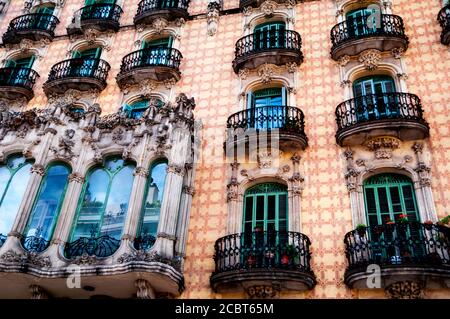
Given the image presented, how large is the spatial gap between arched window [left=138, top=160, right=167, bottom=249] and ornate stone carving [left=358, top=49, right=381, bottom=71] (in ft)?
22.7

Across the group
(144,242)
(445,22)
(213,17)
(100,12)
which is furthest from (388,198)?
(100,12)

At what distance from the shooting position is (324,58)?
15945 mm

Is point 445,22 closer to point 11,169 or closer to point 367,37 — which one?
point 367,37

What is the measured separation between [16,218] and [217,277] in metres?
5.14

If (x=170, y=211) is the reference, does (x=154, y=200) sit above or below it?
above

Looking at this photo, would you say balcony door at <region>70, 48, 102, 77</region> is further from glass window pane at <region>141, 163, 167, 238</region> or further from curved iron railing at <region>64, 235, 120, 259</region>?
curved iron railing at <region>64, 235, 120, 259</region>

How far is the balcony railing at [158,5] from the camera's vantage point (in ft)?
62.9

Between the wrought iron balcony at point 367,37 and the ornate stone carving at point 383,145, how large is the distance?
358cm

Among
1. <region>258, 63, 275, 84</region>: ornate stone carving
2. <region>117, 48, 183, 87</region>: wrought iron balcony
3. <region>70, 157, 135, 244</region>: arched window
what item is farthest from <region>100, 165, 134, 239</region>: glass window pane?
<region>258, 63, 275, 84</region>: ornate stone carving

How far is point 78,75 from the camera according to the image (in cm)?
1752

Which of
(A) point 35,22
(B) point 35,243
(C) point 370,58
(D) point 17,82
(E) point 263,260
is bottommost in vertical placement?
(E) point 263,260

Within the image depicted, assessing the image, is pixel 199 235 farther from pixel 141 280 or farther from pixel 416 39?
pixel 416 39

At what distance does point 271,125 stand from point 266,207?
2515mm

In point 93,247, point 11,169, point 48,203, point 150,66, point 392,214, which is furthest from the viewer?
point 150,66
